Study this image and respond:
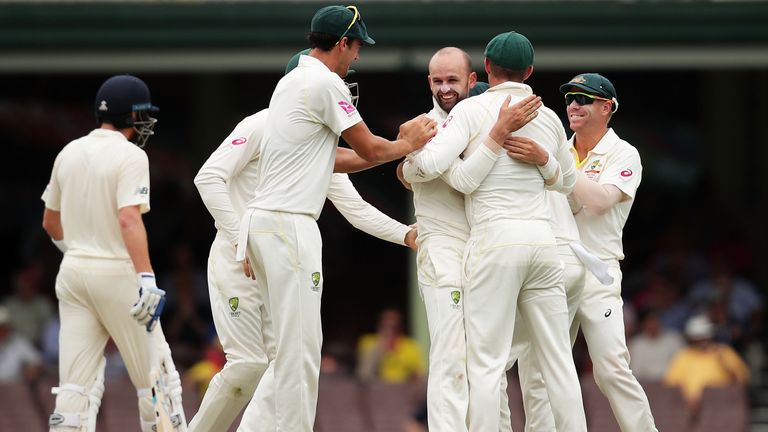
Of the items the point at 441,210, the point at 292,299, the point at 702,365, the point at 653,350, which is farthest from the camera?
the point at 653,350

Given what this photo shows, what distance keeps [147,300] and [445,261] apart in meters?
1.60

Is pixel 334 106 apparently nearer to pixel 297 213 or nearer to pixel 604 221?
pixel 297 213

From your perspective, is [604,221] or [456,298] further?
[604,221]

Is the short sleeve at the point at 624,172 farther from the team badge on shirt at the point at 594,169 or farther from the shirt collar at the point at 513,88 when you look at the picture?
the shirt collar at the point at 513,88

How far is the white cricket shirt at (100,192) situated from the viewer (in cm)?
781

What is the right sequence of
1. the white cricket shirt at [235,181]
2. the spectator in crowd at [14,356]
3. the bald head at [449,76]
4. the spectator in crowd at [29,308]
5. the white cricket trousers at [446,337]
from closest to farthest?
the white cricket trousers at [446,337] < the bald head at [449,76] < the white cricket shirt at [235,181] < the spectator in crowd at [14,356] < the spectator in crowd at [29,308]

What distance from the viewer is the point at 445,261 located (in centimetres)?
727

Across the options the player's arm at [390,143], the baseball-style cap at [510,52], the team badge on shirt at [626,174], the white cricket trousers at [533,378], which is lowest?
the white cricket trousers at [533,378]

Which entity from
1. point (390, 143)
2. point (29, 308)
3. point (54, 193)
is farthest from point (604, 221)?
point (29, 308)

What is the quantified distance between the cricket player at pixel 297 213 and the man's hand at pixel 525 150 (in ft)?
2.33

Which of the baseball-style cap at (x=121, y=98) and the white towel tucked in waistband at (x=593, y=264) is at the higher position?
the baseball-style cap at (x=121, y=98)

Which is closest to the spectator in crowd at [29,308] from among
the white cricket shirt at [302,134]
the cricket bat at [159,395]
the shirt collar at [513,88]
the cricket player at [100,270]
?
the cricket player at [100,270]

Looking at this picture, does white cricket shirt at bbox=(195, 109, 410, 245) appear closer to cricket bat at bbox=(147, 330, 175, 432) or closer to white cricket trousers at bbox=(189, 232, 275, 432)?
white cricket trousers at bbox=(189, 232, 275, 432)

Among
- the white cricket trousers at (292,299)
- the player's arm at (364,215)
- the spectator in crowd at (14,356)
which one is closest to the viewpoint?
the white cricket trousers at (292,299)
